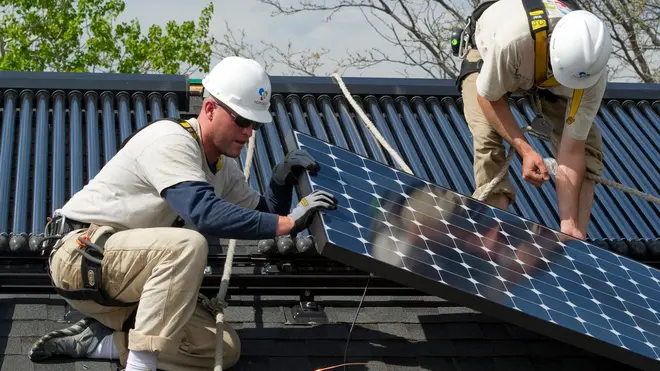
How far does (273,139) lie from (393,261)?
115 inches

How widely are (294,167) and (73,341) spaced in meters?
1.38

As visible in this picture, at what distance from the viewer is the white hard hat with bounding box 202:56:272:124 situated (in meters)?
6.07

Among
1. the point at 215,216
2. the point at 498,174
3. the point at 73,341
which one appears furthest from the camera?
the point at 498,174

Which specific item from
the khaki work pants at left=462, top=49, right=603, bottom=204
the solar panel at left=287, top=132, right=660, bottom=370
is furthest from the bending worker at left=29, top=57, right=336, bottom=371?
the khaki work pants at left=462, top=49, right=603, bottom=204

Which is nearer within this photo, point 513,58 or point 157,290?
point 157,290

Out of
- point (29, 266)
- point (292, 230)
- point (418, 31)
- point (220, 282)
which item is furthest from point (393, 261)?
point (418, 31)

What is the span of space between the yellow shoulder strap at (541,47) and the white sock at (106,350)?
2.94m

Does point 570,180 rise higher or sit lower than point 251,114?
lower

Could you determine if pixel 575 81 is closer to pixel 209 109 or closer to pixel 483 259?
pixel 483 259

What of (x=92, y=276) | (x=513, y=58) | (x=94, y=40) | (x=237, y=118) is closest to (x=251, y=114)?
(x=237, y=118)

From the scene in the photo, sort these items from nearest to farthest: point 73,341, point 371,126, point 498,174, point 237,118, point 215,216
Answer: point 215,216
point 73,341
point 237,118
point 498,174
point 371,126

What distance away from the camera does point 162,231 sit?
5770 mm

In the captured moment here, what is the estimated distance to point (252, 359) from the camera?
6086 millimetres

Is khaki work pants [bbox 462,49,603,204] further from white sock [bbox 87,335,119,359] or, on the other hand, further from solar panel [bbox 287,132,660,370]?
white sock [bbox 87,335,119,359]
